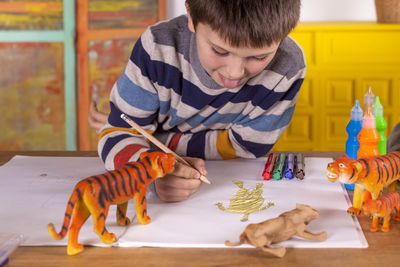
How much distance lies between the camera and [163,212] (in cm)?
81

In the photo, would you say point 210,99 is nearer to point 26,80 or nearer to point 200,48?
point 200,48

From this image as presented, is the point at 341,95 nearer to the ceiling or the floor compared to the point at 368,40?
nearer to the floor

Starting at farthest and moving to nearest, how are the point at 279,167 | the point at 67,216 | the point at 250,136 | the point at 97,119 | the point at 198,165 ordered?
the point at 97,119 → the point at 250,136 → the point at 279,167 → the point at 198,165 → the point at 67,216

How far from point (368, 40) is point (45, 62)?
1.38m

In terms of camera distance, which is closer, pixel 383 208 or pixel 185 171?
pixel 383 208

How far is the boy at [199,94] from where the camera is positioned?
85 centimetres

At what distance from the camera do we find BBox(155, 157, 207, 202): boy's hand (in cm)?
83

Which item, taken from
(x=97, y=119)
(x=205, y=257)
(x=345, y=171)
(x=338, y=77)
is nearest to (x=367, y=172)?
(x=345, y=171)

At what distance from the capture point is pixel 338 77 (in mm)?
2092

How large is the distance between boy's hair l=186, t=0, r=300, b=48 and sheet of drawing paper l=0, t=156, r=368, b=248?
0.86 feet

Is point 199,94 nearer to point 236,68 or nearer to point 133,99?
point 133,99

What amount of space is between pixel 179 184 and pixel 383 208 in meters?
0.31

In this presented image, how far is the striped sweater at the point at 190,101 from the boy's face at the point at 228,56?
6.4 inches

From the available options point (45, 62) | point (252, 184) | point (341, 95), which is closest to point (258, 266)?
point (252, 184)
